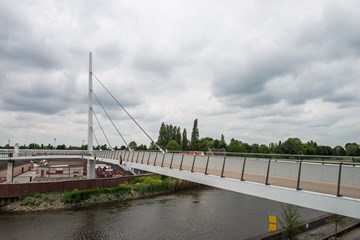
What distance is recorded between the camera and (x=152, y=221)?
88.6 ft

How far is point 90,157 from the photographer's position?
149 feet

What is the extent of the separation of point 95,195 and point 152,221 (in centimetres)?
1403

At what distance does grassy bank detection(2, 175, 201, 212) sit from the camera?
111 feet

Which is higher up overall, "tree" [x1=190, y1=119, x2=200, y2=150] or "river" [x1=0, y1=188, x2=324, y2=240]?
"tree" [x1=190, y1=119, x2=200, y2=150]

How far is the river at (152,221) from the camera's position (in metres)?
23.0

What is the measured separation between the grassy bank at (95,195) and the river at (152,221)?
2.17 meters

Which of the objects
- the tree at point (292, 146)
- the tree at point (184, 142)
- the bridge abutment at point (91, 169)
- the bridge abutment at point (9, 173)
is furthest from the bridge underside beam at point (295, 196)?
the tree at point (184, 142)

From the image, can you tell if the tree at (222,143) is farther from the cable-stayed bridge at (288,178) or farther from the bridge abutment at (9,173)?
the cable-stayed bridge at (288,178)

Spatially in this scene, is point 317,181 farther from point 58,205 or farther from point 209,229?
point 58,205

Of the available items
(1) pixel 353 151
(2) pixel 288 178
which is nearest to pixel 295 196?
(2) pixel 288 178

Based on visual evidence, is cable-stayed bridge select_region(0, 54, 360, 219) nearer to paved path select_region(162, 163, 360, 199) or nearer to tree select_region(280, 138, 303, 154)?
paved path select_region(162, 163, 360, 199)

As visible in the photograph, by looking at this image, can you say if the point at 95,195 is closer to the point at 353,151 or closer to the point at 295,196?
the point at 295,196

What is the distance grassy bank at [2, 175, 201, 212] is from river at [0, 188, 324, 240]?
2.17m

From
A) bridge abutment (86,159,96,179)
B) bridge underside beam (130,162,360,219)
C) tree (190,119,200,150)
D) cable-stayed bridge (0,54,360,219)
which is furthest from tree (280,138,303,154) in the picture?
bridge underside beam (130,162,360,219)
